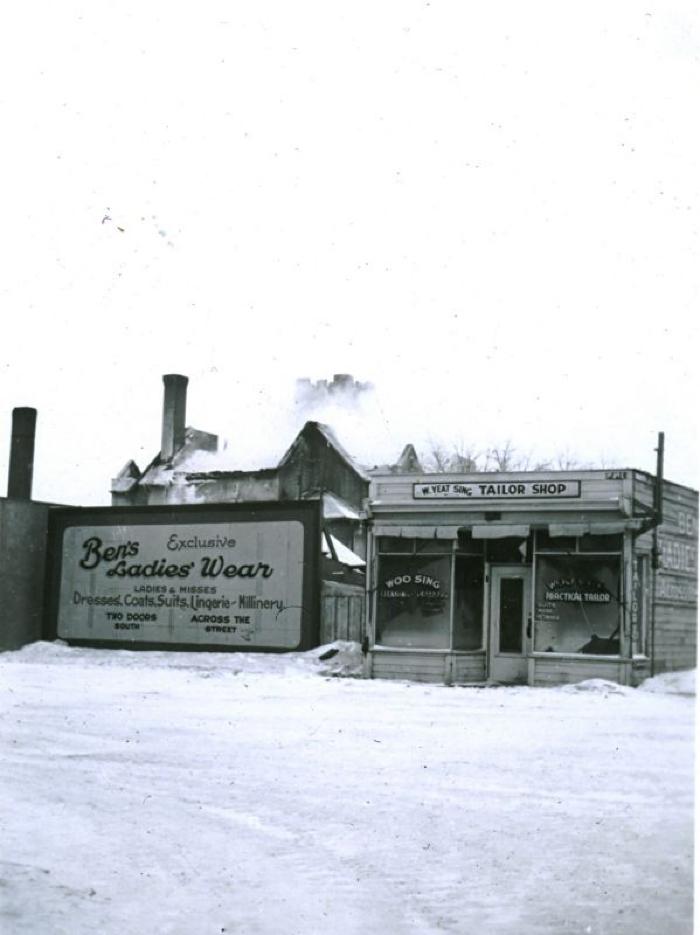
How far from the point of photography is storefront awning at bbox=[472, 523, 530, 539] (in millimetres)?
17844

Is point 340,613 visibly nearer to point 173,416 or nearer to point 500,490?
point 500,490

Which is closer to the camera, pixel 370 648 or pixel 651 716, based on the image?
pixel 651 716

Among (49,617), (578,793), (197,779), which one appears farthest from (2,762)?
(49,617)

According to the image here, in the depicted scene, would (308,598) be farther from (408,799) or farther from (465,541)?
(408,799)

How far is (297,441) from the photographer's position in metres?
40.6

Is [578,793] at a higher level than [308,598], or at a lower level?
lower

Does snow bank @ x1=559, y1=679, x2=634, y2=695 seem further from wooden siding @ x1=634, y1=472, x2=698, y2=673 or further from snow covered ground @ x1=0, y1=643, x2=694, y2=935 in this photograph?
snow covered ground @ x1=0, y1=643, x2=694, y2=935

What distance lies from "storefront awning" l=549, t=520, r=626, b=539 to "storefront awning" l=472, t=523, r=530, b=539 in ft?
1.52

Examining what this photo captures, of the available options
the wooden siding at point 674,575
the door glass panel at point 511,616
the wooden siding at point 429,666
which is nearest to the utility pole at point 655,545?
the wooden siding at point 674,575

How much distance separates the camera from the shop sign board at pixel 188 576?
21.8 m

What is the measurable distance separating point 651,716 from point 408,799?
5.84m

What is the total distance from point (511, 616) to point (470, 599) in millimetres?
764

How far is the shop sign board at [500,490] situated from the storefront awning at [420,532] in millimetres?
538

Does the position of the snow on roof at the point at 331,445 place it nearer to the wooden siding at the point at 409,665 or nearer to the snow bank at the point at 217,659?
the snow bank at the point at 217,659
